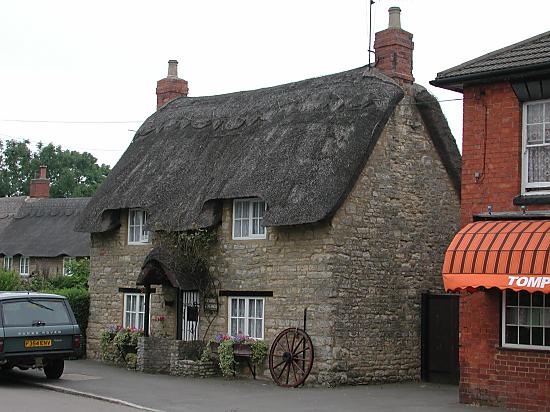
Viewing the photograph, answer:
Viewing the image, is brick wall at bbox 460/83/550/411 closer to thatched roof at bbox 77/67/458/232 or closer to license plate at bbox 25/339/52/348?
thatched roof at bbox 77/67/458/232

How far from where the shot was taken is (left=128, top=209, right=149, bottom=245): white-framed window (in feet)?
82.2

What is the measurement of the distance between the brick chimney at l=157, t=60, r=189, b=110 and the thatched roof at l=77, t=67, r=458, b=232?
7.48 ft

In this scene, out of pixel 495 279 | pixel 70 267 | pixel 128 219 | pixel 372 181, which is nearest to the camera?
pixel 495 279

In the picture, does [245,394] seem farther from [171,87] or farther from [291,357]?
[171,87]

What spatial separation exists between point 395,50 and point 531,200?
7975 mm

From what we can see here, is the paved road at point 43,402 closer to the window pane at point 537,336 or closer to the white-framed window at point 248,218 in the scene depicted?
the white-framed window at point 248,218

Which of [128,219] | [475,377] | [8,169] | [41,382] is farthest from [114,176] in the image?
[8,169]

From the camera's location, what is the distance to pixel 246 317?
21.8 m

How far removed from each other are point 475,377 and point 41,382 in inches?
380

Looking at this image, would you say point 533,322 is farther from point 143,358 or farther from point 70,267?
point 70,267

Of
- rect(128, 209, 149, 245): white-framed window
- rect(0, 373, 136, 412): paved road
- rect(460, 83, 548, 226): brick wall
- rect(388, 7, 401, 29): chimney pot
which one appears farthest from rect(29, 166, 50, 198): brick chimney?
rect(460, 83, 548, 226): brick wall

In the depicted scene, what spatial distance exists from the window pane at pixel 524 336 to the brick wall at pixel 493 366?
0.21 metres

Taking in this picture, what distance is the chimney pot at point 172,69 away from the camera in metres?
29.9

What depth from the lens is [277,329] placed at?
20.9 metres
